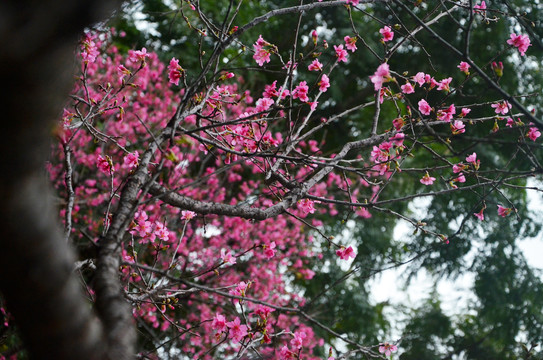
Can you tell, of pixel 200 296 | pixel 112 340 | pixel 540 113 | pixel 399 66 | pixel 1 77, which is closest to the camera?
pixel 1 77

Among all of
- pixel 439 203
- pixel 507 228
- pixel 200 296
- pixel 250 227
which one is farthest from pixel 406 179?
pixel 200 296

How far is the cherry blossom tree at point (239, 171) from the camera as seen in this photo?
59.2 inches

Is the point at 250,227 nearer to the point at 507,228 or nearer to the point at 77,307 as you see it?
the point at 507,228

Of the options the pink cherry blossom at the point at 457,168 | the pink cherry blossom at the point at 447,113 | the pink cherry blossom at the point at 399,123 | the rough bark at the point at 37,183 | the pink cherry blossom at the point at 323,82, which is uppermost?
the pink cherry blossom at the point at 323,82

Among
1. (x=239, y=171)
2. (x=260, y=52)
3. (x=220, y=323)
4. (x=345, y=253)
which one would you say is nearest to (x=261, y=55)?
(x=260, y=52)

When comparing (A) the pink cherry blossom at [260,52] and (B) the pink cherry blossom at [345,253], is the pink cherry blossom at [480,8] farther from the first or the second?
(B) the pink cherry blossom at [345,253]

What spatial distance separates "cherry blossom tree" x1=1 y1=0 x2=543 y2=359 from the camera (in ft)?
4.93

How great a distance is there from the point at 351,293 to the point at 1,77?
832cm

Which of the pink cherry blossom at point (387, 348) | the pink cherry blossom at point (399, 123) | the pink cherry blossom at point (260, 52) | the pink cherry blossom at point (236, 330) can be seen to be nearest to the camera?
the pink cherry blossom at point (236, 330)

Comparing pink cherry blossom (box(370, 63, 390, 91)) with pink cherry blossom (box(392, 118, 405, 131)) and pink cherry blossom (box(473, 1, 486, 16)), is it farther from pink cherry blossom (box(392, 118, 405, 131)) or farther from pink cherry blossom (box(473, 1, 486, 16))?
pink cherry blossom (box(473, 1, 486, 16))

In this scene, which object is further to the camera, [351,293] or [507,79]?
[351,293]

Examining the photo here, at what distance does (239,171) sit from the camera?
24.9 ft

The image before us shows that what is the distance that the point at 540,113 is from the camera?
7.14 meters

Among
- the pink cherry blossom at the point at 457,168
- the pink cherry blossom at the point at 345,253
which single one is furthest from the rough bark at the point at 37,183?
the pink cherry blossom at the point at 457,168
